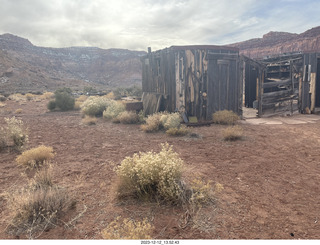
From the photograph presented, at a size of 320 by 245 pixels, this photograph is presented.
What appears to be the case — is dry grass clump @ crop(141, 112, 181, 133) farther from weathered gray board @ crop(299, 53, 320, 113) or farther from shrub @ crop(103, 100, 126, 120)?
weathered gray board @ crop(299, 53, 320, 113)

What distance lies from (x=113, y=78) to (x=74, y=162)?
242ft

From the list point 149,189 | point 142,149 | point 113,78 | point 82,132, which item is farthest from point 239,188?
point 113,78

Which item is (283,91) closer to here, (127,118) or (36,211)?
(127,118)

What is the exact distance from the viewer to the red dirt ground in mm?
3010

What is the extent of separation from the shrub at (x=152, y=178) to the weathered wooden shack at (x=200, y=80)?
23.1 feet

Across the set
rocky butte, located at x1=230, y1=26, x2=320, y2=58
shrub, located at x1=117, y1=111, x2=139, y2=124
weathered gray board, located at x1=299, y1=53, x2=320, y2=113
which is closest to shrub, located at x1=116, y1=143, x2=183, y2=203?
shrub, located at x1=117, y1=111, x2=139, y2=124

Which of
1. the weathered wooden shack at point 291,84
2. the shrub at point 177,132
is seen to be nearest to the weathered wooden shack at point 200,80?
the weathered wooden shack at point 291,84

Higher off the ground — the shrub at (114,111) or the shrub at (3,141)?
the shrub at (114,111)

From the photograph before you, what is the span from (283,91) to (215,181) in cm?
1011

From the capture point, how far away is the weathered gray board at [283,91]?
1209 centimetres

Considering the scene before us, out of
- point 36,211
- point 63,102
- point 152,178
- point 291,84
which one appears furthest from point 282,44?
point 36,211

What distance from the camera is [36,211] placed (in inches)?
129

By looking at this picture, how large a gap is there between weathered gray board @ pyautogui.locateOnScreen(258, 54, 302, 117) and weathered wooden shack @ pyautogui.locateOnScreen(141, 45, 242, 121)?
1.67 metres

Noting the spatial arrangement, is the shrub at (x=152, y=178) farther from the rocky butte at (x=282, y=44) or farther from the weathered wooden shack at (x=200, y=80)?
the rocky butte at (x=282, y=44)
